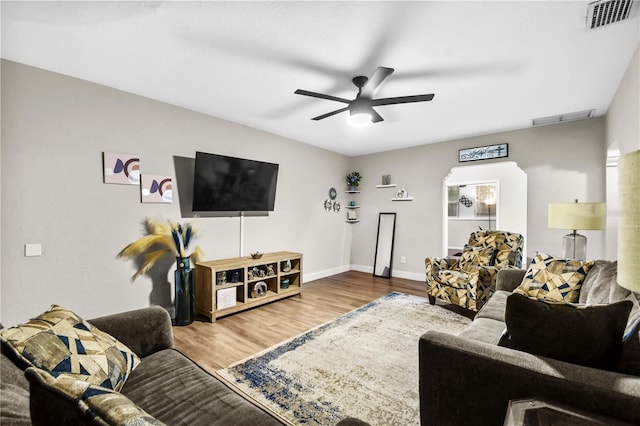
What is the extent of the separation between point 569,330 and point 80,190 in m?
3.72

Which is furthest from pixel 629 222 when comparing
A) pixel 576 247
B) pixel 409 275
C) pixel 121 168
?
pixel 409 275

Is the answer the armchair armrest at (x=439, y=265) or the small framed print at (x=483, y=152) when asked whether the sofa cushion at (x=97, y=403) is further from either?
the small framed print at (x=483, y=152)

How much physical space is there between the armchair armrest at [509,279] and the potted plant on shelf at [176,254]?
10.9 feet

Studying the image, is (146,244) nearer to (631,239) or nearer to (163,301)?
(163,301)

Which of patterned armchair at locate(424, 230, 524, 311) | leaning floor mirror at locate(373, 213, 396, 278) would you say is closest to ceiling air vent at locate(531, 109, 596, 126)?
patterned armchair at locate(424, 230, 524, 311)

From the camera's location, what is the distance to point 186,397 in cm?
119

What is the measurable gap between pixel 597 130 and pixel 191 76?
16.4 feet

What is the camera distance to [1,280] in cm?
232

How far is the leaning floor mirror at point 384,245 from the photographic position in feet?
18.1

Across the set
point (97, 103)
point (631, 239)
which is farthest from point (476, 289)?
point (97, 103)

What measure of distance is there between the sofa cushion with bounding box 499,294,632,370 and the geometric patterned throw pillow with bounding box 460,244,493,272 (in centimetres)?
236

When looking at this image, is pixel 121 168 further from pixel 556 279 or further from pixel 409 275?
pixel 409 275

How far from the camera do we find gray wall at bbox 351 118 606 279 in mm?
3787

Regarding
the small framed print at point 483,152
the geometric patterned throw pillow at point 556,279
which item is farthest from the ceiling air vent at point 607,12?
the small framed print at point 483,152
